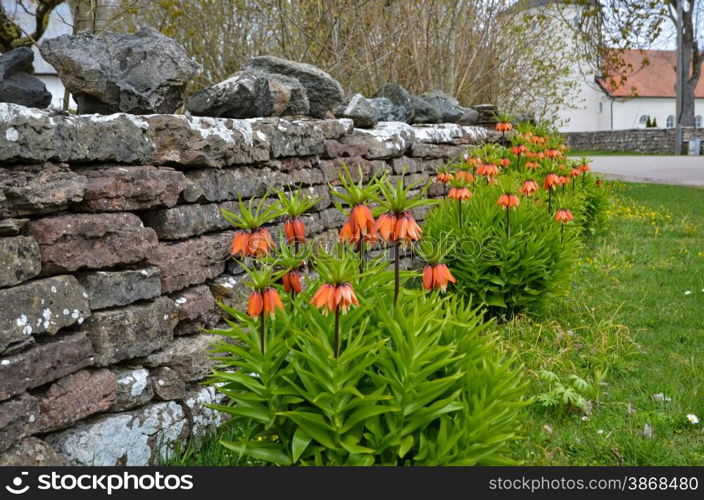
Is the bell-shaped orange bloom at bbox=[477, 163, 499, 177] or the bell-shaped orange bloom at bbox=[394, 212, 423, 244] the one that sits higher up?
the bell-shaped orange bloom at bbox=[477, 163, 499, 177]

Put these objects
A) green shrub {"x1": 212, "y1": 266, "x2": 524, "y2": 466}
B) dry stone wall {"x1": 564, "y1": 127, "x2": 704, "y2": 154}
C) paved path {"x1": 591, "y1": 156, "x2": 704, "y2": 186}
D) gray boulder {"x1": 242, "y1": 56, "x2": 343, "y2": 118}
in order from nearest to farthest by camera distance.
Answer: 1. green shrub {"x1": 212, "y1": 266, "x2": 524, "y2": 466}
2. gray boulder {"x1": 242, "y1": 56, "x2": 343, "y2": 118}
3. paved path {"x1": 591, "y1": 156, "x2": 704, "y2": 186}
4. dry stone wall {"x1": 564, "y1": 127, "x2": 704, "y2": 154}

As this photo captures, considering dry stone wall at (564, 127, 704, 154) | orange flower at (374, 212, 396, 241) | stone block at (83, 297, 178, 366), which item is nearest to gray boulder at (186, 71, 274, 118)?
stone block at (83, 297, 178, 366)

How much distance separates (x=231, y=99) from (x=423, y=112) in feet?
12.7

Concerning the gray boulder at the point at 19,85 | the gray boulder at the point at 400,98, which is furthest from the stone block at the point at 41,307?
the gray boulder at the point at 400,98

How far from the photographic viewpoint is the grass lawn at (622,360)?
3396 millimetres

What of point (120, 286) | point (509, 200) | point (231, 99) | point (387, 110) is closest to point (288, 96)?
point (231, 99)

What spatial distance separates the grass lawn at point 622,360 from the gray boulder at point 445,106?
2.06m

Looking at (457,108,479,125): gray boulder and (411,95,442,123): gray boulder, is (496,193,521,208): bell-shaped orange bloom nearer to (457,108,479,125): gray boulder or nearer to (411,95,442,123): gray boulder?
(411,95,442,123): gray boulder

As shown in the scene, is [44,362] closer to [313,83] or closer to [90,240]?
[90,240]

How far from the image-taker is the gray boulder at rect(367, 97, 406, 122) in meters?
6.85

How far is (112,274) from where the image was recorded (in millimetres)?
2947

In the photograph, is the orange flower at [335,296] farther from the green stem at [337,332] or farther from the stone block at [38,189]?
the stone block at [38,189]

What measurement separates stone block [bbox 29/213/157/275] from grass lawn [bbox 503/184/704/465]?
189 centimetres

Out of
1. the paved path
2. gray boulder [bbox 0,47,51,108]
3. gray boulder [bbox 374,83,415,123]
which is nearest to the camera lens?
gray boulder [bbox 0,47,51,108]
